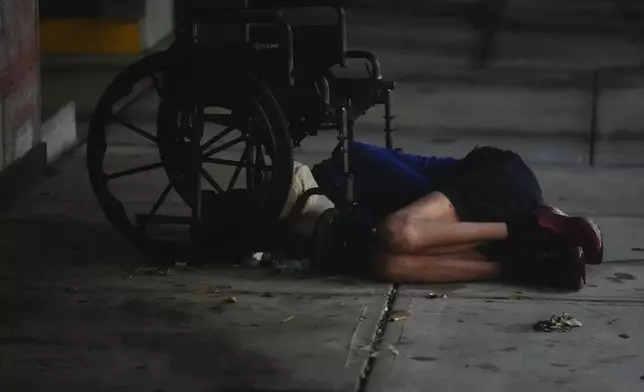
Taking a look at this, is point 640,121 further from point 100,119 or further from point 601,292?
point 100,119

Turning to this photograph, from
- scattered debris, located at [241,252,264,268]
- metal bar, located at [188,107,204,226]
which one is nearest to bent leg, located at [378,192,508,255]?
scattered debris, located at [241,252,264,268]

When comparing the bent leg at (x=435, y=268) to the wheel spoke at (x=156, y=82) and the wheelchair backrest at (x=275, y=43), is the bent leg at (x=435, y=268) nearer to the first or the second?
the wheelchair backrest at (x=275, y=43)

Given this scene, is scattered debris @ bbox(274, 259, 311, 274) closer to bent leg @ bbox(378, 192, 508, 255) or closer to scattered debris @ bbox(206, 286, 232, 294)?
scattered debris @ bbox(206, 286, 232, 294)

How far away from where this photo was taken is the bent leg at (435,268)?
3.75m

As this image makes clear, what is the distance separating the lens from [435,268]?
376cm

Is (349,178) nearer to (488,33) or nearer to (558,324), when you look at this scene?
(558,324)

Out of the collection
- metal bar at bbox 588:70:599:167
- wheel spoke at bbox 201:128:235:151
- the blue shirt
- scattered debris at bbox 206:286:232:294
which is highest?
wheel spoke at bbox 201:128:235:151

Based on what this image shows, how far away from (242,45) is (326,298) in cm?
88

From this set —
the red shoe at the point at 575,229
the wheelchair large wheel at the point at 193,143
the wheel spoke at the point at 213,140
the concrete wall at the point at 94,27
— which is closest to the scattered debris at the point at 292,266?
the wheelchair large wheel at the point at 193,143

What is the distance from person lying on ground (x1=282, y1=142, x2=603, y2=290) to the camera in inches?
146

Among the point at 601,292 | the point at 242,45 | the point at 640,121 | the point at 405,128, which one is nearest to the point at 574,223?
the point at 601,292

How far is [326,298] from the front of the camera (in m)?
A: 3.67

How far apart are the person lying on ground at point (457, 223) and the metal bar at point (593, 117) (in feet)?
6.16

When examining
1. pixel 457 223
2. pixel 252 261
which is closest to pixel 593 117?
pixel 457 223
